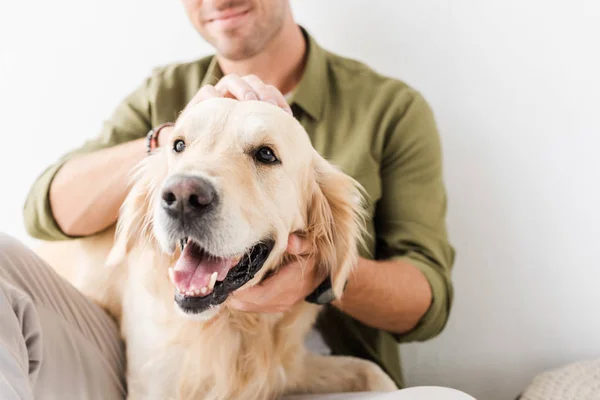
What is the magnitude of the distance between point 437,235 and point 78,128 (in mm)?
1229

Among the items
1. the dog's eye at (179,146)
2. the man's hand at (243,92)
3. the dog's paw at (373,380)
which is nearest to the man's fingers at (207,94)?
the man's hand at (243,92)

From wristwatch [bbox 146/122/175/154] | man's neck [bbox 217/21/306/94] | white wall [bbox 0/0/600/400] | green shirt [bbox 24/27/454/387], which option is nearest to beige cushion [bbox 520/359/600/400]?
white wall [bbox 0/0/600/400]

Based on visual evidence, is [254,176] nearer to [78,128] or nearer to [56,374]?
[56,374]

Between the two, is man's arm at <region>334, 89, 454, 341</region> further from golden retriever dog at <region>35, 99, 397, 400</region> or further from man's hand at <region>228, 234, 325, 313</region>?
man's hand at <region>228, 234, 325, 313</region>

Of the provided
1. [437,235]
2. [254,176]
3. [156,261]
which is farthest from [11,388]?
[437,235]

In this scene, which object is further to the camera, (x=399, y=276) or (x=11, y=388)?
(x=399, y=276)

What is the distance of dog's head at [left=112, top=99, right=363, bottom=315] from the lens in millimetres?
932

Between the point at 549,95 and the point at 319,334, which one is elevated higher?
the point at 549,95

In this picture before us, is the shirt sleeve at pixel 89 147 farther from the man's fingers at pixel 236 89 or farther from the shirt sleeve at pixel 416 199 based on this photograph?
the shirt sleeve at pixel 416 199

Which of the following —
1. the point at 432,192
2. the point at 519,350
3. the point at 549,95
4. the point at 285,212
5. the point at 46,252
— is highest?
the point at 549,95

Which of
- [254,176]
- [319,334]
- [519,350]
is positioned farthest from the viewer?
[519,350]

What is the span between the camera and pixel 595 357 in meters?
1.74

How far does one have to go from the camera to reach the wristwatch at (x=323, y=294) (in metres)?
1.17

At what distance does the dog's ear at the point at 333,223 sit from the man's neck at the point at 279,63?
1.59 feet
